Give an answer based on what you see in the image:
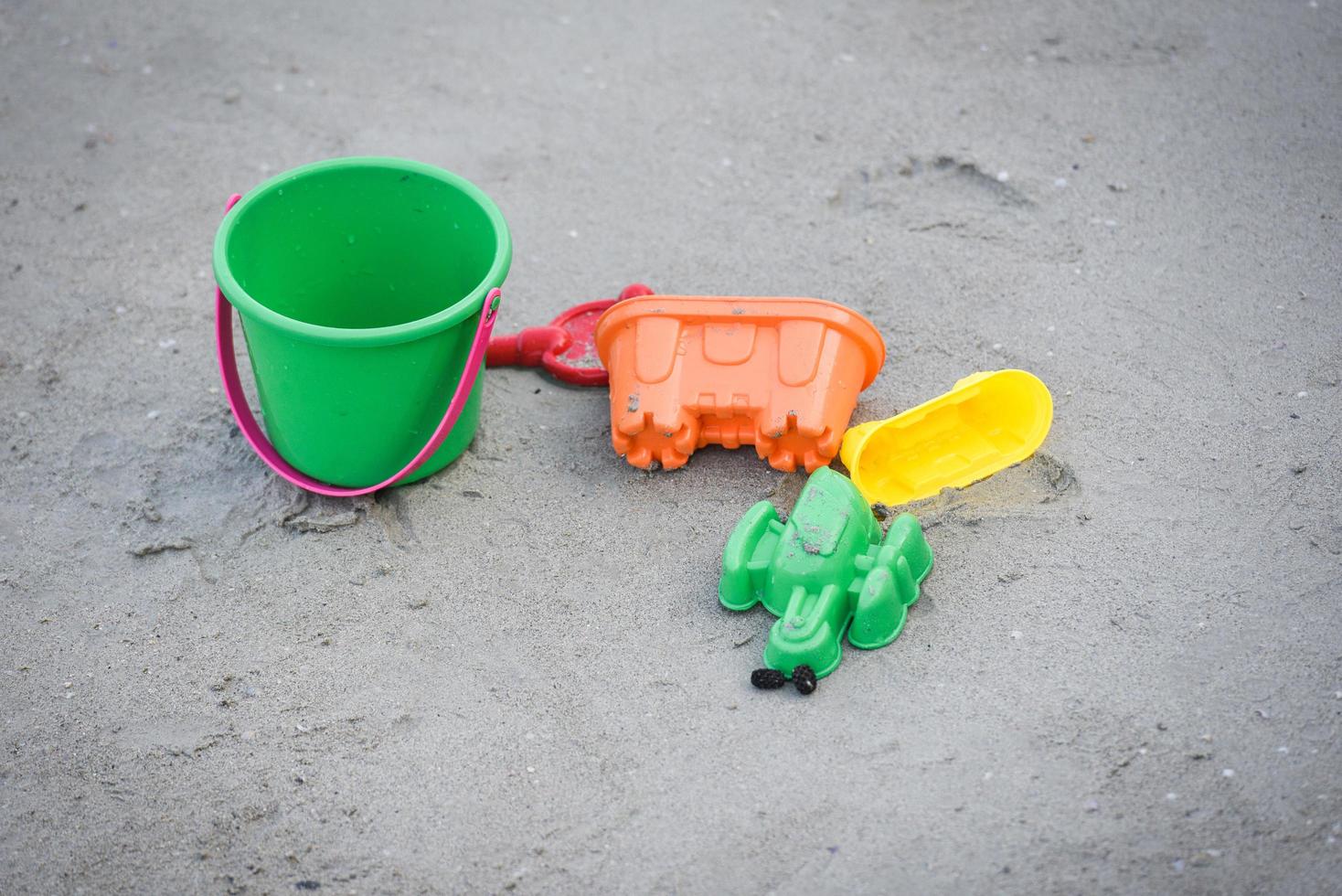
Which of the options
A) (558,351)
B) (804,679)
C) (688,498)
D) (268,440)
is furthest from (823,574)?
(268,440)

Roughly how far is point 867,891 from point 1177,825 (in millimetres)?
459

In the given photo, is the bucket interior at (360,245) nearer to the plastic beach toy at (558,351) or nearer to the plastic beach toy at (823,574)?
the plastic beach toy at (558,351)

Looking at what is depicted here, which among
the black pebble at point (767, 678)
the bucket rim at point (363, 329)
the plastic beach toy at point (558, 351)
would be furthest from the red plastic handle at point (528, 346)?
the black pebble at point (767, 678)

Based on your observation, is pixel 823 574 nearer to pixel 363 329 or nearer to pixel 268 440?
pixel 363 329

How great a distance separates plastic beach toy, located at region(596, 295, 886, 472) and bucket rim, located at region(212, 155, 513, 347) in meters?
0.28

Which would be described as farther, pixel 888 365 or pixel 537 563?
pixel 888 365

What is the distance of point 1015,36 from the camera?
3375 mm

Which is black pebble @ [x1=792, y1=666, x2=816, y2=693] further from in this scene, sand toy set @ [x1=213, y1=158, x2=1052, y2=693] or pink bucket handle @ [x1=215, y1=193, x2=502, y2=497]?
pink bucket handle @ [x1=215, y1=193, x2=502, y2=497]

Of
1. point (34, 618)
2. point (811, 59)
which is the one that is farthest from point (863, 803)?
point (811, 59)

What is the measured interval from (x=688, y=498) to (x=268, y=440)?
0.87m

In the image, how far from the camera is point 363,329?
2064 mm

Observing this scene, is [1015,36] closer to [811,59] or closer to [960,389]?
[811,59]

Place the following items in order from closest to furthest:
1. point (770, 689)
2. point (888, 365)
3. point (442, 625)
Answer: point (770, 689) < point (442, 625) < point (888, 365)

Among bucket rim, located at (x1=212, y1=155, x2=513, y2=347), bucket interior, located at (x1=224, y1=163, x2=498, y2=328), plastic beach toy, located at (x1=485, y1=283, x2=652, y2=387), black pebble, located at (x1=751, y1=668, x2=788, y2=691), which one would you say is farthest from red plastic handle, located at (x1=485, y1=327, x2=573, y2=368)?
black pebble, located at (x1=751, y1=668, x2=788, y2=691)
